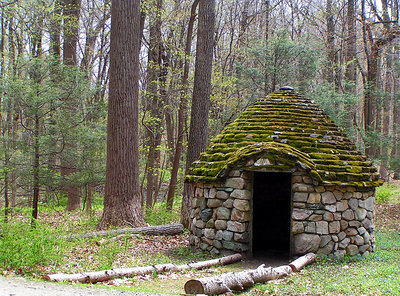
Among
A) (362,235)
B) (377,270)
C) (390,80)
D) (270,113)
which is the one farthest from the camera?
(390,80)

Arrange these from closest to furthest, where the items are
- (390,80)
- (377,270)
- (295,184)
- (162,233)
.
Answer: (377,270) < (295,184) < (162,233) < (390,80)

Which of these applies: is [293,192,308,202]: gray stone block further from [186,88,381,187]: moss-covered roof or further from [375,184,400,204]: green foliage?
[375,184,400,204]: green foliage

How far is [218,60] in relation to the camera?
17.4 m

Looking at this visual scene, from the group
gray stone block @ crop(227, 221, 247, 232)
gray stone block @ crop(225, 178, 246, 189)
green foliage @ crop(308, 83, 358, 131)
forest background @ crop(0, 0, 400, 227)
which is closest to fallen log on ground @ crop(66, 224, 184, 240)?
gray stone block @ crop(227, 221, 247, 232)

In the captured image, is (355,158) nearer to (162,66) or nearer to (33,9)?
(162,66)

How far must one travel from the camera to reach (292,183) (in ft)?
23.1

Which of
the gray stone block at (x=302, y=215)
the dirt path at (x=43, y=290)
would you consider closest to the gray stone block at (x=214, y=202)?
the gray stone block at (x=302, y=215)

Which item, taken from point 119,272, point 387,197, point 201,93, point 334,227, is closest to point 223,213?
point 334,227

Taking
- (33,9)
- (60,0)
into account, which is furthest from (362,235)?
(33,9)

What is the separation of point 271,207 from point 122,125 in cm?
440

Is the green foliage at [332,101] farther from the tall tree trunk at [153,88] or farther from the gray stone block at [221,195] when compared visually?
the gray stone block at [221,195]

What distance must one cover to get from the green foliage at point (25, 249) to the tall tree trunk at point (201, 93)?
4949mm

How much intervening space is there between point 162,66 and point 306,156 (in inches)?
341

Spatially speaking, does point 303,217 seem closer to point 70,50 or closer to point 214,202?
point 214,202
